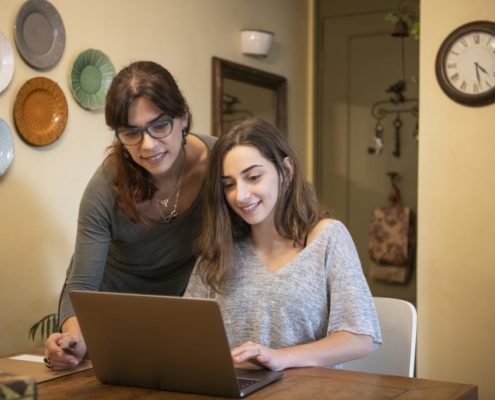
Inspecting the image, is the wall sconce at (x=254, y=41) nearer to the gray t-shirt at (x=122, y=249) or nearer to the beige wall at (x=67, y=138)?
the beige wall at (x=67, y=138)

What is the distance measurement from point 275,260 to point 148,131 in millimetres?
415

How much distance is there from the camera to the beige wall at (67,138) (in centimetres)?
281

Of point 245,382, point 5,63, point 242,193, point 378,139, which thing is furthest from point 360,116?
point 245,382

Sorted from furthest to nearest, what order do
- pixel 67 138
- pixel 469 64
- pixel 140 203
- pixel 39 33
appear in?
pixel 469 64 < pixel 67 138 < pixel 39 33 < pixel 140 203

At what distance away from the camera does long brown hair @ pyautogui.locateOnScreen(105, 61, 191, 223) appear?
5.82 ft

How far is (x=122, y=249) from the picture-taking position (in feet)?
6.88

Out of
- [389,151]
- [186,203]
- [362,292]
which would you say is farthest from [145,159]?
[389,151]

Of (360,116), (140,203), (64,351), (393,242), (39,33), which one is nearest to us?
(64,351)

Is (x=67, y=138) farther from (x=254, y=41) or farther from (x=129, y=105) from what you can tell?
(x=254, y=41)

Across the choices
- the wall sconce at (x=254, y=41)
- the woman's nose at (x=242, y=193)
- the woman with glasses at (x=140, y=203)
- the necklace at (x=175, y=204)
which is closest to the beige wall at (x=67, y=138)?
the wall sconce at (x=254, y=41)

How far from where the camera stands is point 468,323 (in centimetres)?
339

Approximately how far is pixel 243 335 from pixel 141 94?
596mm

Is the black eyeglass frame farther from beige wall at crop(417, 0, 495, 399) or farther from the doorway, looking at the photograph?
the doorway

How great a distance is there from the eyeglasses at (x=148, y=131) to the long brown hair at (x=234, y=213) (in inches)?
4.9
